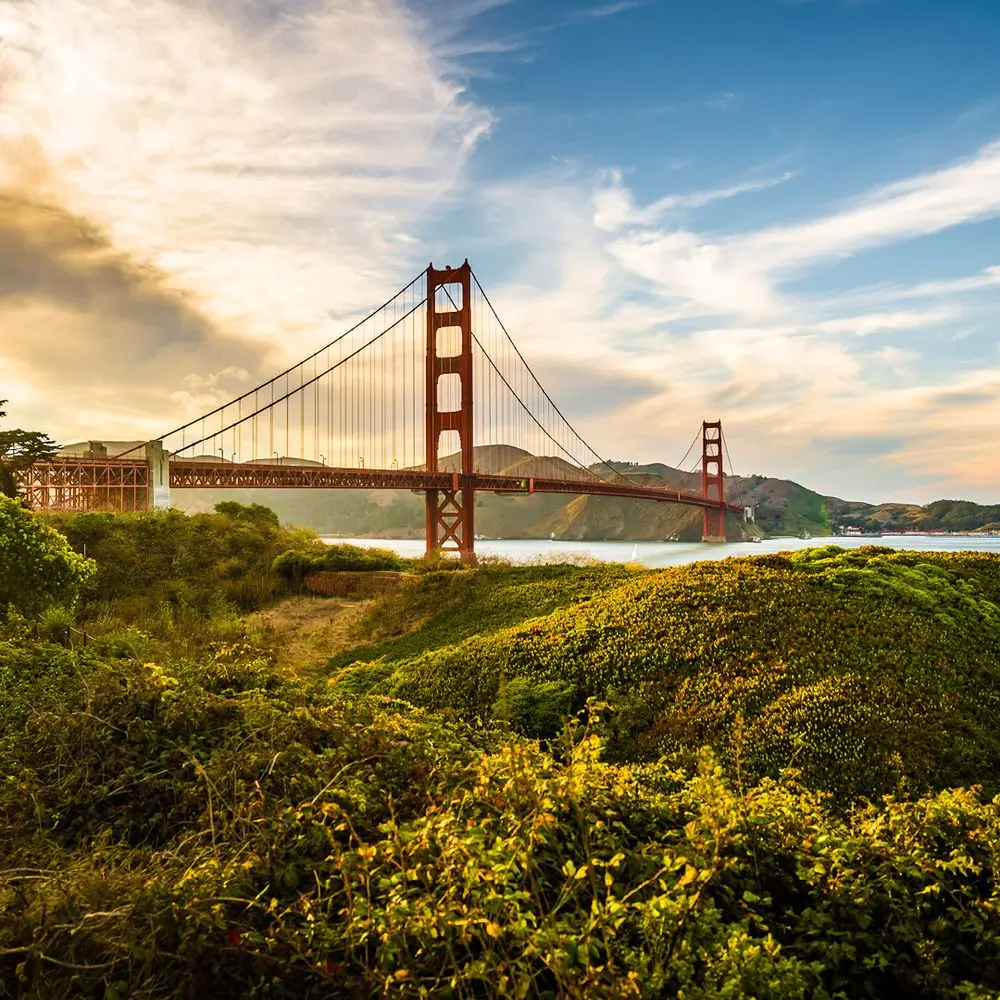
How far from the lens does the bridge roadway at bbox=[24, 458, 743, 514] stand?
1601cm

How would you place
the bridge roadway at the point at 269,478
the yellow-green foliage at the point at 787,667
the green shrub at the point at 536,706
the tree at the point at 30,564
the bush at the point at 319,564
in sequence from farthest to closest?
the bridge roadway at the point at 269,478 < the bush at the point at 319,564 < the tree at the point at 30,564 < the green shrub at the point at 536,706 < the yellow-green foliage at the point at 787,667

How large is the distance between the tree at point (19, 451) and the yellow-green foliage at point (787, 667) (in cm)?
1097

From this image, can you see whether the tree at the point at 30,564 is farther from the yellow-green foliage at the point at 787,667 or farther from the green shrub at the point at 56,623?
the yellow-green foliage at the point at 787,667

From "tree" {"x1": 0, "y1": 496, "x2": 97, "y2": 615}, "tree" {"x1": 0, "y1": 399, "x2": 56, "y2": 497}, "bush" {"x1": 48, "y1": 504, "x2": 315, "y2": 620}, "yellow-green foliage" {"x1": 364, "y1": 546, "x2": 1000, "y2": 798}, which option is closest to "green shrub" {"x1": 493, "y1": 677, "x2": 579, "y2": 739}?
"yellow-green foliage" {"x1": 364, "y1": 546, "x2": 1000, "y2": 798}

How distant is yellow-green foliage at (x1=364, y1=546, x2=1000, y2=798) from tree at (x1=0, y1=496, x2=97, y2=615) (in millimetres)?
3816

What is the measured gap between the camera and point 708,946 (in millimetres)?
1933

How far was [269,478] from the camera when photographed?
718 inches

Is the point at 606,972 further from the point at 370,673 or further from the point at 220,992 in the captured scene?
the point at 370,673

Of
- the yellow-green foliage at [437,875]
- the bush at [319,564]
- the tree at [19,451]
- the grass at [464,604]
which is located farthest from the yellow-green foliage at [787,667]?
the tree at [19,451]

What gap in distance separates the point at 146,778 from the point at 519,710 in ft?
8.83

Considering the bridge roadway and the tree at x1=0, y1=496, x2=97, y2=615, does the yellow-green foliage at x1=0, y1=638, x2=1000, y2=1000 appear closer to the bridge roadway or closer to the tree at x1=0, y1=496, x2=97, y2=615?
the tree at x1=0, y1=496, x2=97, y2=615

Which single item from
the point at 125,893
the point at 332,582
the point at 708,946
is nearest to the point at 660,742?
the point at 708,946

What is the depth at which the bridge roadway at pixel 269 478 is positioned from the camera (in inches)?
630

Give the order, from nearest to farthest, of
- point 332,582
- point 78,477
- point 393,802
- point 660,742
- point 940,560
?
point 393,802, point 660,742, point 940,560, point 332,582, point 78,477
